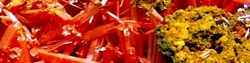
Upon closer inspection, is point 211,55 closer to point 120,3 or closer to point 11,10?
point 120,3

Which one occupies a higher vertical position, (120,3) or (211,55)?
(120,3)

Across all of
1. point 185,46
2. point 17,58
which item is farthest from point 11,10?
point 185,46

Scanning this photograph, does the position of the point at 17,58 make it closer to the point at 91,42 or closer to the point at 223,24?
the point at 91,42

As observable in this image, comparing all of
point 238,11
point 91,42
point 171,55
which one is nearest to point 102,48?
point 91,42

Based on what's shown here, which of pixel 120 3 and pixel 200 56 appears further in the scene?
pixel 120 3
